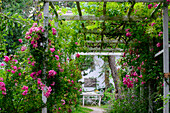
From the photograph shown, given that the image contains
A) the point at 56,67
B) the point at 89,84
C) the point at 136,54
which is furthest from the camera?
the point at 89,84

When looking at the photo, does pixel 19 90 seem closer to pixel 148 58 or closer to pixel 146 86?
pixel 148 58

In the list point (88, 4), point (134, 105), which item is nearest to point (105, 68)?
point (134, 105)

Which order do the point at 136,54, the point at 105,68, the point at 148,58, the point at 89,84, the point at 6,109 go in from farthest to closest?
the point at 89,84, the point at 105,68, the point at 136,54, the point at 148,58, the point at 6,109

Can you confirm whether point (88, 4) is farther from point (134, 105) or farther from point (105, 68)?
point (105, 68)

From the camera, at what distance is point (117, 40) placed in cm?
754

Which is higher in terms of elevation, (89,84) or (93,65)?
(93,65)

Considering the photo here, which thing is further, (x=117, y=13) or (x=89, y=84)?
(x=89, y=84)

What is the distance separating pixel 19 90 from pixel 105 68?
38.1 ft

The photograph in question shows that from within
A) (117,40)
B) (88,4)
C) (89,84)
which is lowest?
(89,84)

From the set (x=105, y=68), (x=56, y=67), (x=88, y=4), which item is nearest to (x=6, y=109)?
(x=56, y=67)

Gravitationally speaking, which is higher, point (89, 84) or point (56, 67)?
point (56, 67)

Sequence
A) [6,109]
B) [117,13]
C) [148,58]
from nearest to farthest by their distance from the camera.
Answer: [6,109] → [117,13] → [148,58]

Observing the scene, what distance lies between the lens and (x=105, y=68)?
15.2 metres

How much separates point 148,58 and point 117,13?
3.91 ft
